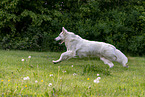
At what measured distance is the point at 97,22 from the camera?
49.5 feet

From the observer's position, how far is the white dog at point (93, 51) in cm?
742

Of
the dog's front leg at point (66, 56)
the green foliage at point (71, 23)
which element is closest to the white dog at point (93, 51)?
the dog's front leg at point (66, 56)

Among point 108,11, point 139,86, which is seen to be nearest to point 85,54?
point 139,86

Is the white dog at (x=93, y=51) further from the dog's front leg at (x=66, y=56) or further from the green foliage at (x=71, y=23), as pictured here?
the green foliage at (x=71, y=23)

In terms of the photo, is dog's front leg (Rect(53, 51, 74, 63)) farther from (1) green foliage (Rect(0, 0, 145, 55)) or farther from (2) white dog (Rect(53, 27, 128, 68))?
(1) green foliage (Rect(0, 0, 145, 55))

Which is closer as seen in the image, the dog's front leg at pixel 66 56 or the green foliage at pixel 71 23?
the dog's front leg at pixel 66 56

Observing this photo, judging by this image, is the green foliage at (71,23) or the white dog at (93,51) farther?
the green foliage at (71,23)

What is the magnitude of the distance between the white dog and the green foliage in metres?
6.08

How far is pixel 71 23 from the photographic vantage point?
14680 mm

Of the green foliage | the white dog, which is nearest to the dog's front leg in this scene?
the white dog

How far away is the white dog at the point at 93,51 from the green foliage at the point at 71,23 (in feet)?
19.9

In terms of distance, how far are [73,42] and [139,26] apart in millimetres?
8366

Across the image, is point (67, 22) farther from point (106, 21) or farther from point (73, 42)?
point (73, 42)

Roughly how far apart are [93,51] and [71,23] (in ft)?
24.3
